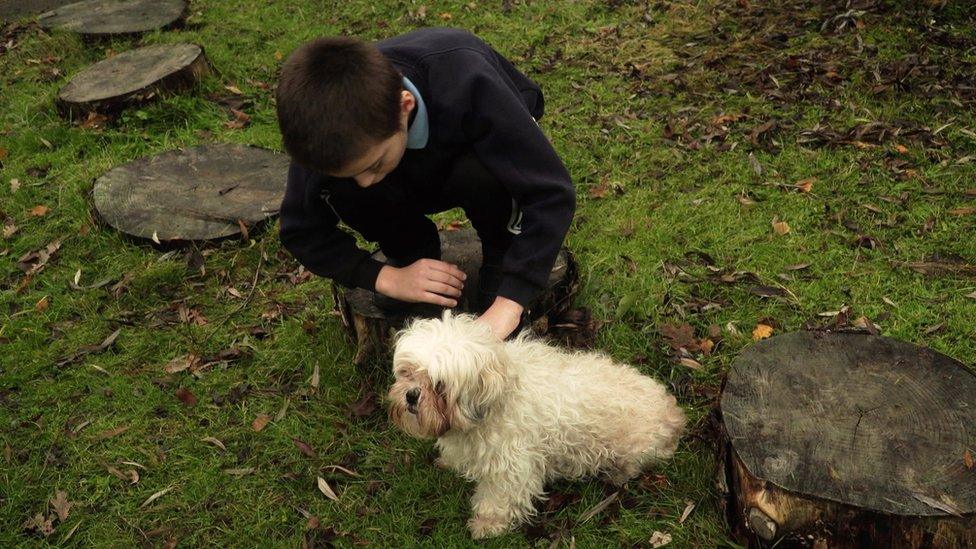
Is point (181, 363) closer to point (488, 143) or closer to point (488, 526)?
point (488, 526)

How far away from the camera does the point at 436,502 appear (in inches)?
132

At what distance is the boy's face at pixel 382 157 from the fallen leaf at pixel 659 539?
193 centimetres

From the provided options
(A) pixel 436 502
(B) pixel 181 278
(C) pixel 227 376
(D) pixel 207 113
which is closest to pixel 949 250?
(A) pixel 436 502

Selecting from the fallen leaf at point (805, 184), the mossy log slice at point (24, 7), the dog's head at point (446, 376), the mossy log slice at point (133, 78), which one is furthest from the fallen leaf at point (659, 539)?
the mossy log slice at point (24, 7)

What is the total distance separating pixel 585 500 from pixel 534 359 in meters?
0.72

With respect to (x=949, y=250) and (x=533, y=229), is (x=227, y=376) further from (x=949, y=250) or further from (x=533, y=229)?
(x=949, y=250)

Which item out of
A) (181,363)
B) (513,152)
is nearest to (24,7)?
(181,363)

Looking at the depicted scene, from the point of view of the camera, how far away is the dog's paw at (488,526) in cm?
314

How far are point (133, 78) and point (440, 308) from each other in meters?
4.67

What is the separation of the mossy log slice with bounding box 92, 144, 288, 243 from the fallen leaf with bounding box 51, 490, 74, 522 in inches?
74.1

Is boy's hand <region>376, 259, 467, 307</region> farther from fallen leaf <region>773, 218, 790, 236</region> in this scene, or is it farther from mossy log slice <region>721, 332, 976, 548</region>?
fallen leaf <region>773, 218, 790, 236</region>

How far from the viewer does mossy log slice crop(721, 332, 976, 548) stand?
7.95ft

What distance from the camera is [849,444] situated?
262 cm

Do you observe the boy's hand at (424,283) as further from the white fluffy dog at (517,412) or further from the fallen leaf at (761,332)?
the fallen leaf at (761,332)
